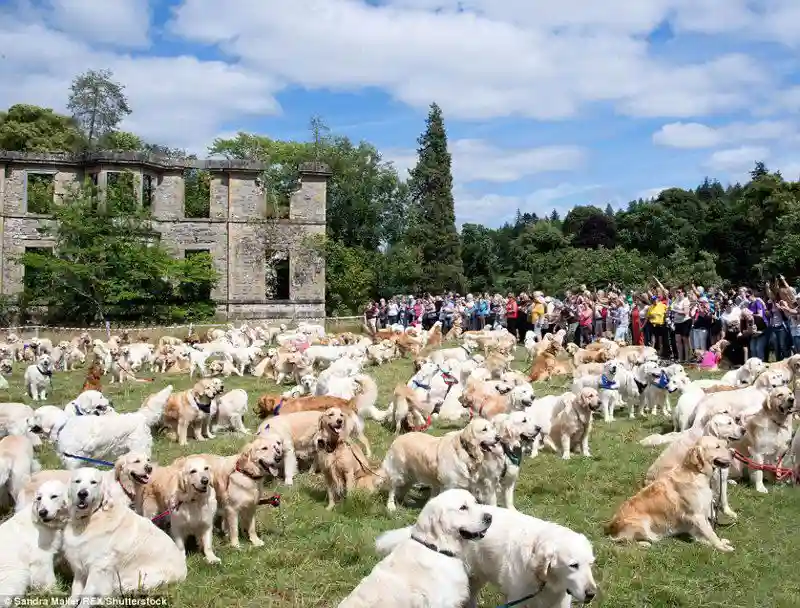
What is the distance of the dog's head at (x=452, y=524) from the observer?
4203 millimetres

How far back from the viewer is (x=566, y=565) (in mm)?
4016

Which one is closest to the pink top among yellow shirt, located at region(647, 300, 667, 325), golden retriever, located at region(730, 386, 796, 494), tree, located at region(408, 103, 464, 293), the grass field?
yellow shirt, located at region(647, 300, 667, 325)

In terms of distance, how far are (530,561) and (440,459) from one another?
2.40 m

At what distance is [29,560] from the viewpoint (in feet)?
16.4

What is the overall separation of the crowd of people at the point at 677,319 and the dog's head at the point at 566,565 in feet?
38.2

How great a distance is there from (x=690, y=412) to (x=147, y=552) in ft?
23.1

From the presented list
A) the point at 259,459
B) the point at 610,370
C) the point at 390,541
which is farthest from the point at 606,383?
the point at 390,541

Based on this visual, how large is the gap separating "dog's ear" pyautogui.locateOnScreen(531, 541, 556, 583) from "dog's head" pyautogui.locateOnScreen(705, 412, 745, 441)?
3.59m

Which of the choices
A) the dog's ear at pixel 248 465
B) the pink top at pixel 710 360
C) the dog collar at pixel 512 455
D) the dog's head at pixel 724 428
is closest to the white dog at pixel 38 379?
the dog's ear at pixel 248 465

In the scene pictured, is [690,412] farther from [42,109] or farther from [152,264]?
[42,109]

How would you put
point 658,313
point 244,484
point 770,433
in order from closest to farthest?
point 244,484
point 770,433
point 658,313

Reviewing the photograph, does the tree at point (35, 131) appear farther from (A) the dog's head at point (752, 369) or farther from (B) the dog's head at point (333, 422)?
(A) the dog's head at point (752, 369)

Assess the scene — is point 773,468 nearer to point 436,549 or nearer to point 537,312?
point 436,549

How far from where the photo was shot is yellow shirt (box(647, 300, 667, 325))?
1669 cm
